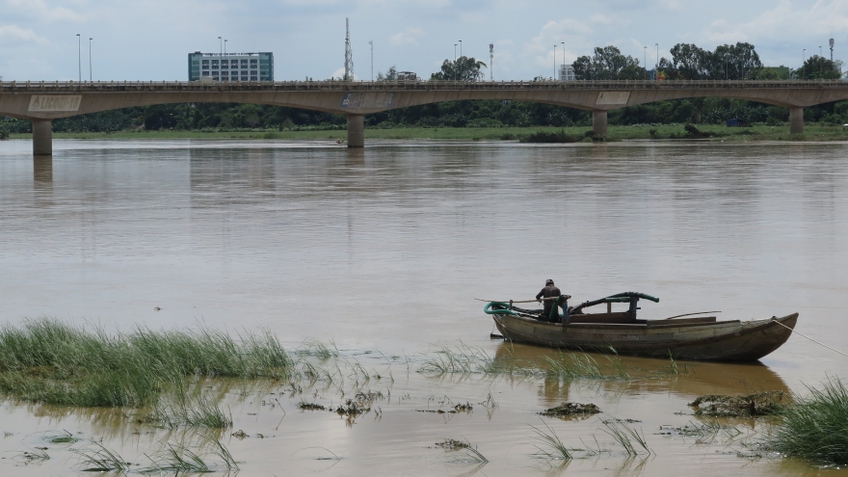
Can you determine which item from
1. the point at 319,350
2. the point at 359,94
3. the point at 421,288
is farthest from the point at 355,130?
the point at 319,350

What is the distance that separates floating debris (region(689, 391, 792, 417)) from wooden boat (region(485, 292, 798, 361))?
151 centimetres

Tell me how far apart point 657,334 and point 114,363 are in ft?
21.8

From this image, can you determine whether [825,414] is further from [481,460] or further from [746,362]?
[746,362]

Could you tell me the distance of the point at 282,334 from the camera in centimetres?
1720

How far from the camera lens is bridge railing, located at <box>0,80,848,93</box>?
78.4 metres

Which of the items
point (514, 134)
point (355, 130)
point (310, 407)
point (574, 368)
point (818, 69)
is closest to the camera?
point (310, 407)

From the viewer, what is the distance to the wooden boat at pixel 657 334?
47.1 feet

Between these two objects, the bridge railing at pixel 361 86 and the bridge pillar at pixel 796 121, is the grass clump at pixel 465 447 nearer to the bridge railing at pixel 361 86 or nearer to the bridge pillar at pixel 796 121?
the bridge railing at pixel 361 86

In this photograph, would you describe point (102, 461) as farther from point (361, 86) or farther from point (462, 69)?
point (462, 69)

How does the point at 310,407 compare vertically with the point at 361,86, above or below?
below

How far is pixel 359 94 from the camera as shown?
93.1 meters

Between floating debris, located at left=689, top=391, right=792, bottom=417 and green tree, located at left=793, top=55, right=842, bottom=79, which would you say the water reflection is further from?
green tree, located at left=793, top=55, right=842, bottom=79

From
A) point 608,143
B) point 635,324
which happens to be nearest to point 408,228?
point 635,324

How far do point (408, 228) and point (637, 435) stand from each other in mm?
20321
